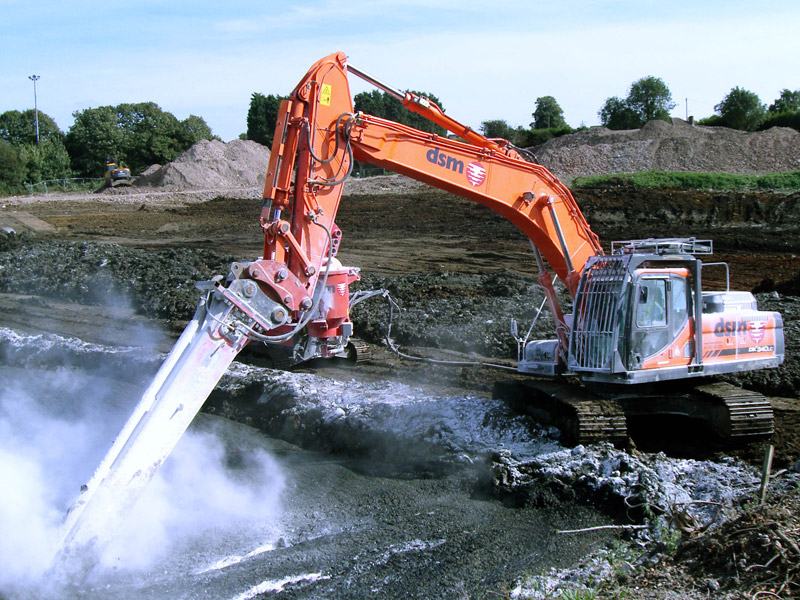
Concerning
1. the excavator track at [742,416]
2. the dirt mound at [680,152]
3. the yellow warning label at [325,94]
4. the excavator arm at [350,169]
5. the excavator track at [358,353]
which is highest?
the dirt mound at [680,152]

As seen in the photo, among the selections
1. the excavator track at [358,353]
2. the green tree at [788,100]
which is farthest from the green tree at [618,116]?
the excavator track at [358,353]

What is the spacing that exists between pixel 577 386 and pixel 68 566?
5546 millimetres

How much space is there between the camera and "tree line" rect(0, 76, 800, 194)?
51.3 meters

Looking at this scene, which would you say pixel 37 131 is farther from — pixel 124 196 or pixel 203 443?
pixel 203 443

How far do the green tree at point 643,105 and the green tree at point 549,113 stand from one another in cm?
988

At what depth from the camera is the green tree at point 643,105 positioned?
176ft

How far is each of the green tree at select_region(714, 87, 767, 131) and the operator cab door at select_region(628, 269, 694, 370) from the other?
45766 mm

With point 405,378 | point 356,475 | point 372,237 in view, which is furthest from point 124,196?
point 356,475

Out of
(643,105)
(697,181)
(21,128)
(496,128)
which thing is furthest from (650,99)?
(21,128)

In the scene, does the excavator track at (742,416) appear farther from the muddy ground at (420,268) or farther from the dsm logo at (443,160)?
the dsm logo at (443,160)

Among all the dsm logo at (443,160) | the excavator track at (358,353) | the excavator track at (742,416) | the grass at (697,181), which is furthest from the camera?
the grass at (697,181)

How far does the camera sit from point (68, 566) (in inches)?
204

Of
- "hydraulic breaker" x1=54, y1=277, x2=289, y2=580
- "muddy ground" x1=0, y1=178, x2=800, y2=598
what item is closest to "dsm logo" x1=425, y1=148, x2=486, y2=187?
"hydraulic breaker" x1=54, y1=277, x2=289, y2=580

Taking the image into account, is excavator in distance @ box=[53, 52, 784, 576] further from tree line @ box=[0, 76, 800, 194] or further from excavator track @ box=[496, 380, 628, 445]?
tree line @ box=[0, 76, 800, 194]
